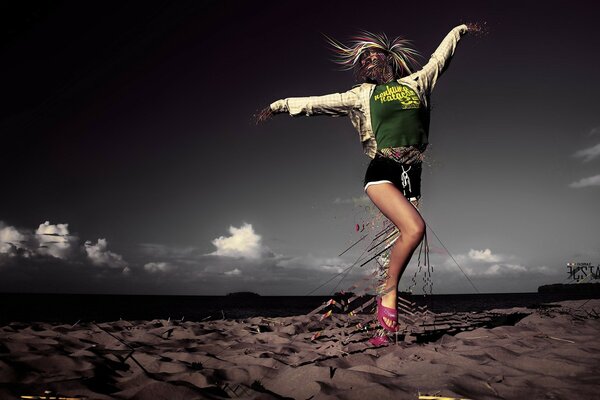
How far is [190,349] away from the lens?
9.73 feet

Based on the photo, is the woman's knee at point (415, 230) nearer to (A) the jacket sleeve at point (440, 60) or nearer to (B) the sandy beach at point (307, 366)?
(B) the sandy beach at point (307, 366)

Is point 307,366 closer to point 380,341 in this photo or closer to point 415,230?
point 380,341

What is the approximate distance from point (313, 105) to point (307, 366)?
6.27 feet

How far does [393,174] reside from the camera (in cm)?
278

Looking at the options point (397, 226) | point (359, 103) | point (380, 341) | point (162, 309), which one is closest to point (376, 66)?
point (359, 103)

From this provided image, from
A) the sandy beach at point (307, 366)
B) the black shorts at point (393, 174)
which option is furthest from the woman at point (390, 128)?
the sandy beach at point (307, 366)

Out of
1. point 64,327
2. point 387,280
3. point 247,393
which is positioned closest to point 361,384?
point 247,393

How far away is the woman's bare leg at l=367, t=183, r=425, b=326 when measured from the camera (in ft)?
8.55

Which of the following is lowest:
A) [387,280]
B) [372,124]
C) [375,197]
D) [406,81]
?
[387,280]

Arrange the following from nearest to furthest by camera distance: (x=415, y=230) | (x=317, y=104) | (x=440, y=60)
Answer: (x=415, y=230) < (x=317, y=104) < (x=440, y=60)

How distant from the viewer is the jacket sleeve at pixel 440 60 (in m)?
3.01

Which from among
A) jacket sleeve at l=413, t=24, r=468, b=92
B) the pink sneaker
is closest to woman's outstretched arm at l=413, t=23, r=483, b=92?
jacket sleeve at l=413, t=24, r=468, b=92

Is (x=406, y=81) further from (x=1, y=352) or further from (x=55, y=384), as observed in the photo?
(x=1, y=352)

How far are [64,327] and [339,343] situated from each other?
10.2ft
